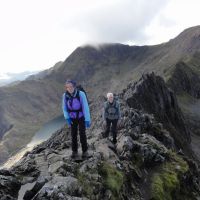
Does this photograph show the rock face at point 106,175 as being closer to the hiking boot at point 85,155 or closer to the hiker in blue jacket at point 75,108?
the hiking boot at point 85,155

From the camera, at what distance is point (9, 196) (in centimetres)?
2003

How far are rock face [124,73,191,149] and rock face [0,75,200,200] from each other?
2791 inches

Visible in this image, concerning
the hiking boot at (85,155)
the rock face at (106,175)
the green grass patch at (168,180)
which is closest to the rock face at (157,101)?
the green grass patch at (168,180)

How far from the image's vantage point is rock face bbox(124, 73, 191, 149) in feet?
376

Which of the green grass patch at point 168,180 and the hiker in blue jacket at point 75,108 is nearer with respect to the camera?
the hiker in blue jacket at point 75,108

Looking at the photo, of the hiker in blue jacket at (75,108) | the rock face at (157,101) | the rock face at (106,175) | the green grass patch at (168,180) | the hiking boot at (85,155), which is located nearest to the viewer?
the rock face at (106,175)

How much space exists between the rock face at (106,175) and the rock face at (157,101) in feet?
233

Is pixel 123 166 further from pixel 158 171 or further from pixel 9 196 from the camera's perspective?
pixel 9 196

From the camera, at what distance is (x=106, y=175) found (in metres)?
25.0

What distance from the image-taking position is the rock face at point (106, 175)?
69.2 feet

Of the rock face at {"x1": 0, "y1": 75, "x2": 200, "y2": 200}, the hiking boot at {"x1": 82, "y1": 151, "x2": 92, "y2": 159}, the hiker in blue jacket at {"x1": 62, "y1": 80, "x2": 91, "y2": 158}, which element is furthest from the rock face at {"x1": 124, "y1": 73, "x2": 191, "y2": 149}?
the hiker in blue jacket at {"x1": 62, "y1": 80, "x2": 91, "y2": 158}

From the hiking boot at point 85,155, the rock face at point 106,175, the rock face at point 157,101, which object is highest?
the hiking boot at point 85,155

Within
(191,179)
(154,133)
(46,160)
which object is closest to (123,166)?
(46,160)

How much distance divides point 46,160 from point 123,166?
5.84m
